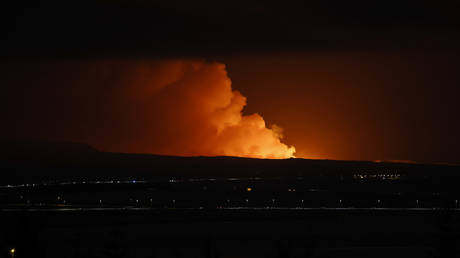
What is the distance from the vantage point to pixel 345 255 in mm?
68375

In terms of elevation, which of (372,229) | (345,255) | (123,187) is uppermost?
(123,187)

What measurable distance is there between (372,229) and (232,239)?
13726mm

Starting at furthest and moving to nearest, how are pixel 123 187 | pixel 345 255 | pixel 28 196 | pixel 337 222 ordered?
pixel 123 187, pixel 28 196, pixel 337 222, pixel 345 255

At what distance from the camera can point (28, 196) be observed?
138m

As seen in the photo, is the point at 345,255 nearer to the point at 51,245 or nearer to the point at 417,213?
the point at 51,245

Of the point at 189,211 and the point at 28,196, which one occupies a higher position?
the point at 28,196

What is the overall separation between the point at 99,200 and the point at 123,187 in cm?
4391

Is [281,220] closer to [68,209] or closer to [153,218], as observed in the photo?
[153,218]

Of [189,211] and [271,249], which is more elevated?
[189,211]

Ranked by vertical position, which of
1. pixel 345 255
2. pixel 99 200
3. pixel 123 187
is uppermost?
pixel 123 187

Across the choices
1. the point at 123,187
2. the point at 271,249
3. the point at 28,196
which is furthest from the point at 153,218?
the point at 123,187

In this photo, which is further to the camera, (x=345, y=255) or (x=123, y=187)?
(x=123, y=187)

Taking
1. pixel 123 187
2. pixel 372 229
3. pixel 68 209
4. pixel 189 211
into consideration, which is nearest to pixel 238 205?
pixel 189 211

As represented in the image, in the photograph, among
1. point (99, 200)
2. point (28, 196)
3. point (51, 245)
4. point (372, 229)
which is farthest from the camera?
point (28, 196)
